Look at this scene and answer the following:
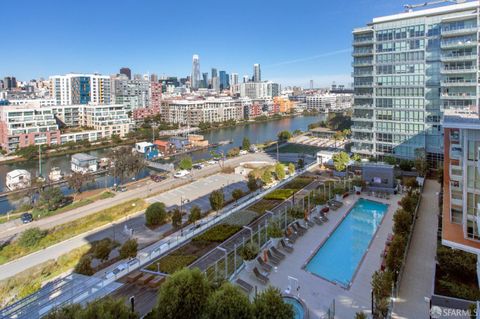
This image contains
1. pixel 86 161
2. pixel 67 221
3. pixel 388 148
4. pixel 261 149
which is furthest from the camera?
pixel 261 149

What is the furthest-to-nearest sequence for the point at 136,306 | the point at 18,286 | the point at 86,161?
the point at 86,161 < the point at 18,286 < the point at 136,306

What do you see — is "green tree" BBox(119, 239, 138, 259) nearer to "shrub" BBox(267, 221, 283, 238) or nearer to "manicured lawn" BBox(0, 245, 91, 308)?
"manicured lawn" BBox(0, 245, 91, 308)

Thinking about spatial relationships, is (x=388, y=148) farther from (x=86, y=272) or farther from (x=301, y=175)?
(x=86, y=272)

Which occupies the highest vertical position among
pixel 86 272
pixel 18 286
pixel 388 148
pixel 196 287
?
pixel 388 148

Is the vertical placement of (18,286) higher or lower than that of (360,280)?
lower

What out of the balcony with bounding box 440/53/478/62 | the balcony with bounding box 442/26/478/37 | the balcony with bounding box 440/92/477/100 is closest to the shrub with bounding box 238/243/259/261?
the balcony with bounding box 440/92/477/100

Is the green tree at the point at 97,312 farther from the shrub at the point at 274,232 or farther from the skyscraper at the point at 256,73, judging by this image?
the skyscraper at the point at 256,73

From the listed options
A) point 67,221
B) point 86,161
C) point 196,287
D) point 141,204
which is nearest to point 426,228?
point 196,287
